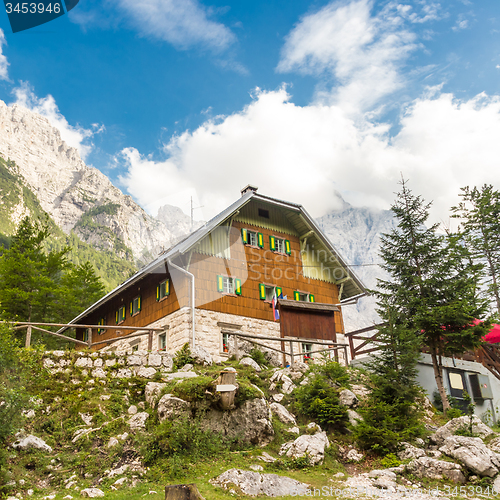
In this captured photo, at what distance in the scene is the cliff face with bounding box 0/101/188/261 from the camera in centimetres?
16738

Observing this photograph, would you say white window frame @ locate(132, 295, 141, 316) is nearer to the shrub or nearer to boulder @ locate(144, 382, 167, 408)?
boulder @ locate(144, 382, 167, 408)

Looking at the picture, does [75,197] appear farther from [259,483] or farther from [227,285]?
[259,483]

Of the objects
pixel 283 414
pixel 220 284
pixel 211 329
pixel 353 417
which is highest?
pixel 220 284

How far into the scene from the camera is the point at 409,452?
12.1 metres

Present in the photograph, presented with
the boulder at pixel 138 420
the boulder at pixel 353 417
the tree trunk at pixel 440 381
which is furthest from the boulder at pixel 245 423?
the tree trunk at pixel 440 381

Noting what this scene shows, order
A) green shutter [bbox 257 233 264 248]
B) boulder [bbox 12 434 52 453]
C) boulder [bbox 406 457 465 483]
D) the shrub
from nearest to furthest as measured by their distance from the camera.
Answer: boulder [bbox 12 434 52 453]
boulder [bbox 406 457 465 483]
the shrub
green shutter [bbox 257 233 264 248]

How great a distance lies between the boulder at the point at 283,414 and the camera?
13.4 meters

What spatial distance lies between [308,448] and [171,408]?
12.3 feet

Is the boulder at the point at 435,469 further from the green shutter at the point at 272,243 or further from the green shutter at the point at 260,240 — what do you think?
the green shutter at the point at 272,243

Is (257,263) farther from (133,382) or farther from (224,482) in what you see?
(224,482)

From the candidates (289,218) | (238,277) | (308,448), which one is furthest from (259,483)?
(289,218)

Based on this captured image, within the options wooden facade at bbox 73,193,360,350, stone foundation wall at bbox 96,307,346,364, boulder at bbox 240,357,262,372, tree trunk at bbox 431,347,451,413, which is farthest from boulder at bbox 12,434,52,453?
tree trunk at bbox 431,347,451,413

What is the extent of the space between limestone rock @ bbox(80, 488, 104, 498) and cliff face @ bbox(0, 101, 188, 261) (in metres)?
154

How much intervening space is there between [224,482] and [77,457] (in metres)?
3.50
